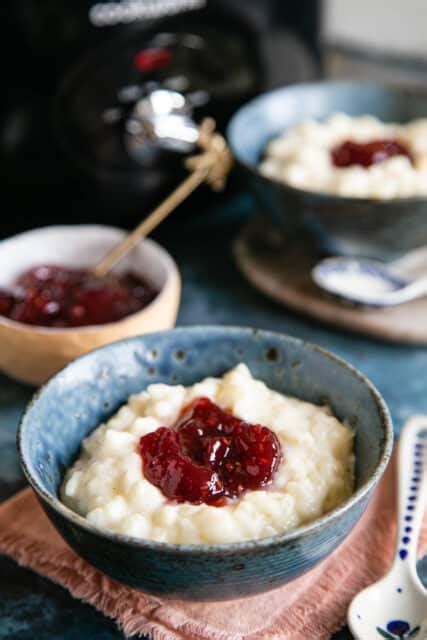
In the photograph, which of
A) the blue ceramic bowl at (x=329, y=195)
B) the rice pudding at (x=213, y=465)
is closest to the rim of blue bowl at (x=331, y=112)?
the blue ceramic bowl at (x=329, y=195)

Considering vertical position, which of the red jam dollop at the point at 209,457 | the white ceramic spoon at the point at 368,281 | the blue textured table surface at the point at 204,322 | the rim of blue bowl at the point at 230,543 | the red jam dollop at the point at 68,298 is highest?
the rim of blue bowl at the point at 230,543

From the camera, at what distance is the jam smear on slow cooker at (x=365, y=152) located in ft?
4.95

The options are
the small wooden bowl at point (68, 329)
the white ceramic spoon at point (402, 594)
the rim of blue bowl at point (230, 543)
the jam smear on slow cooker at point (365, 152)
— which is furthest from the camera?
the jam smear on slow cooker at point (365, 152)

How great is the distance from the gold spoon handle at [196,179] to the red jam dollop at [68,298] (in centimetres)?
4

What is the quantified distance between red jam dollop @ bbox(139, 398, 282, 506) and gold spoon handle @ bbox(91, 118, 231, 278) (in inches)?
18.7

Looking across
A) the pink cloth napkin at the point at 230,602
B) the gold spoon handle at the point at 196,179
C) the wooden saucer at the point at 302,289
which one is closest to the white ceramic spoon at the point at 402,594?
the pink cloth napkin at the point at 230,602

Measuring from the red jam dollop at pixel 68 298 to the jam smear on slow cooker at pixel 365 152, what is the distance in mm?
462

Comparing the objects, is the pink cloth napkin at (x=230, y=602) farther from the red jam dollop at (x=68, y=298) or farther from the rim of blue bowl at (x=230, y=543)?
the red jam dollop at (x=68, y=298)

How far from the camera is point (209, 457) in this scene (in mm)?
938

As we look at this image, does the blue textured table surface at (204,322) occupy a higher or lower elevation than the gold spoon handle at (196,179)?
lower

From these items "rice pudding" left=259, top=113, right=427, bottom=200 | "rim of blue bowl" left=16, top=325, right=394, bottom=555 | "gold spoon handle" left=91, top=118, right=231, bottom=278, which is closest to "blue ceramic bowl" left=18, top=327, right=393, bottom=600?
"rim of blue bowl" left=16, top=325, right=394, bottom=555

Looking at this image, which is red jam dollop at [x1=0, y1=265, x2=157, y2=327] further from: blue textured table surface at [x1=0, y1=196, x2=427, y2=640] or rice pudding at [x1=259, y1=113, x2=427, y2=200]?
rice pudding at [x1=259, y1=113, x2=427, y2=200]

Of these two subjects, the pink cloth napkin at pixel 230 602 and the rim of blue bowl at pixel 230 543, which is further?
the pink cloth napkin at pixel 230 602

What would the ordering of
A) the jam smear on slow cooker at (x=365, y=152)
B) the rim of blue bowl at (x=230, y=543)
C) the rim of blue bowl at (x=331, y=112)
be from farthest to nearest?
the jam smear on slow cooker at (x=365, y=152)
the rim of blue bowl at (x=331, y=112)
the rim of blue bowl at (x=230, y=543)
